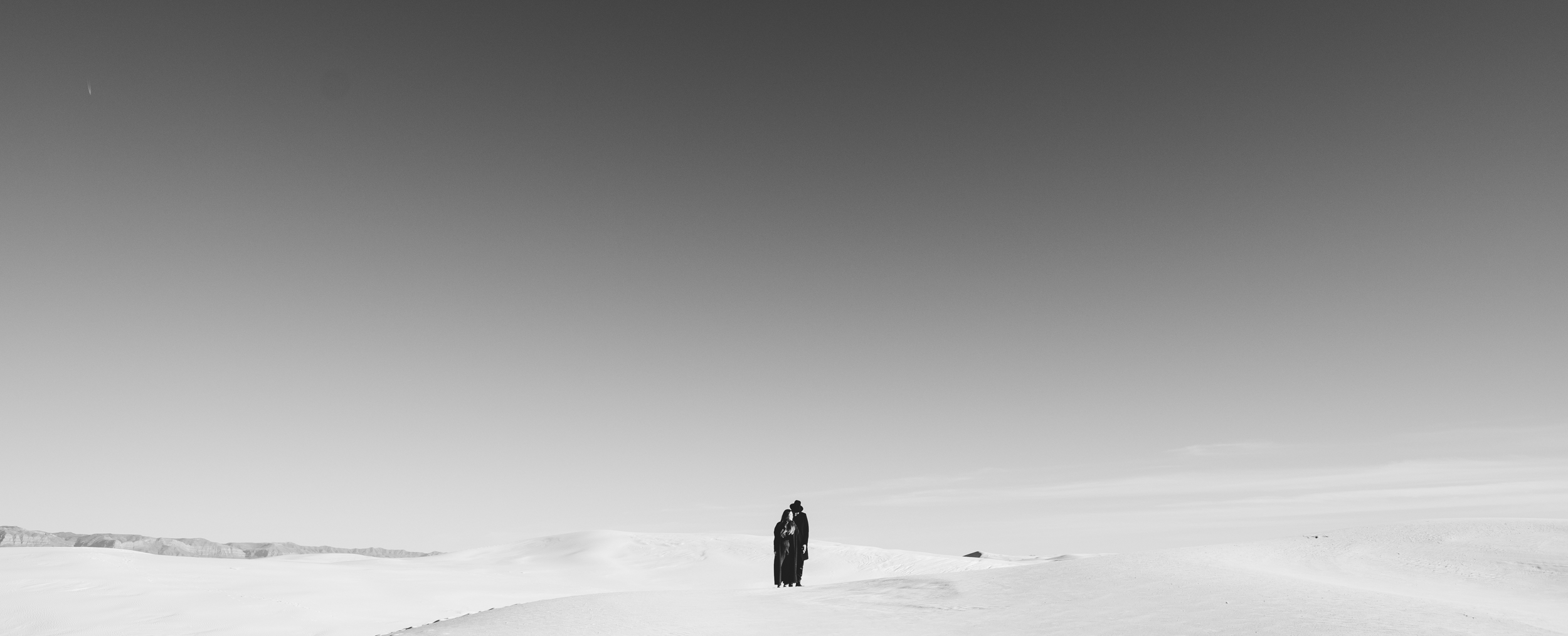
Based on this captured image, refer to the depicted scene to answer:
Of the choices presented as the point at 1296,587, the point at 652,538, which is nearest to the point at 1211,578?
the point at 1296,587

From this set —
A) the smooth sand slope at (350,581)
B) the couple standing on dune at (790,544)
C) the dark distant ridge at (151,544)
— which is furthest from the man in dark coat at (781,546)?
the dark distant ridge at (151,544)

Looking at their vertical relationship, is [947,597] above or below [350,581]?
above

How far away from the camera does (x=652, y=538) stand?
29.8 metres

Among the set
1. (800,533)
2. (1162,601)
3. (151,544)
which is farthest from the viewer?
(151,544)

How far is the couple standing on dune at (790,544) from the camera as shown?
1264 centimetres

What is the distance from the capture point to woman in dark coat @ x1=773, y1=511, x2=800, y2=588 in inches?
498

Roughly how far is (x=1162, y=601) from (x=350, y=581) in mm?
16976

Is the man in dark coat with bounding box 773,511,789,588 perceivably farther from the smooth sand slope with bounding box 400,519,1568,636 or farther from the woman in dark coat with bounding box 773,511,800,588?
the smooth sand slope with bounding box 400,519,1568,636

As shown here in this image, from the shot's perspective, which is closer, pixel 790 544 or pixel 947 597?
pixel 947 597

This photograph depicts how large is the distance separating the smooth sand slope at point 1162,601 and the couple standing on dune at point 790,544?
4.44ft

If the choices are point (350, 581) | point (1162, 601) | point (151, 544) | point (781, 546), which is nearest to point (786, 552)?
point (781, 546)

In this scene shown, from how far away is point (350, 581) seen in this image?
17.6 m

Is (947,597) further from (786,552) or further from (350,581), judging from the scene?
(350,581)

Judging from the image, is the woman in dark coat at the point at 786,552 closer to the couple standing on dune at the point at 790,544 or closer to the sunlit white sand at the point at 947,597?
the couple standing on dune at the point at 790,544
